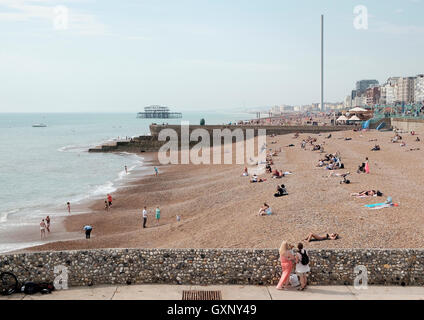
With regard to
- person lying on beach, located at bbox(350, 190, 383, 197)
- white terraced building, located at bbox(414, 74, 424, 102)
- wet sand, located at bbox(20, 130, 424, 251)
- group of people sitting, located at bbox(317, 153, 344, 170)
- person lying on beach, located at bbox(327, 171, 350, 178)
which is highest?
white terraced building, located at bbox(414, 74, 424, 102)

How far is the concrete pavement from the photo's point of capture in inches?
360

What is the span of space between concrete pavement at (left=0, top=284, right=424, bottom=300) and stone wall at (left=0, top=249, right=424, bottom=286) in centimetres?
17

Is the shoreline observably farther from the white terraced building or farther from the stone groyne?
the white terraced building

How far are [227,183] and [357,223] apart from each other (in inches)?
573

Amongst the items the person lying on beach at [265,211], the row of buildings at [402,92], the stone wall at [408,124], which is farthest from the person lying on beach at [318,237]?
the row of buildings at [402,92]

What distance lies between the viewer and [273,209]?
18.4 meters

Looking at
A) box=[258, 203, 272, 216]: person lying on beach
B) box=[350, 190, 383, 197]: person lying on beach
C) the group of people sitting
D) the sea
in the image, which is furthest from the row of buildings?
box=[258, 203, 272, 216]: person lying on beach

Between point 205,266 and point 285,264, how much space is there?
1.64 metres

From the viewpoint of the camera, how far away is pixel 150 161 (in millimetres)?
52969

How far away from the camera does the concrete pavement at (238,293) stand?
9148 mm

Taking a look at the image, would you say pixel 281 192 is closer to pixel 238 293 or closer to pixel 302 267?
pixel 302 267

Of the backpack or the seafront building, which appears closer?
the backpack

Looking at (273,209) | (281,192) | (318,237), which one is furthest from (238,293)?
(281,192)
